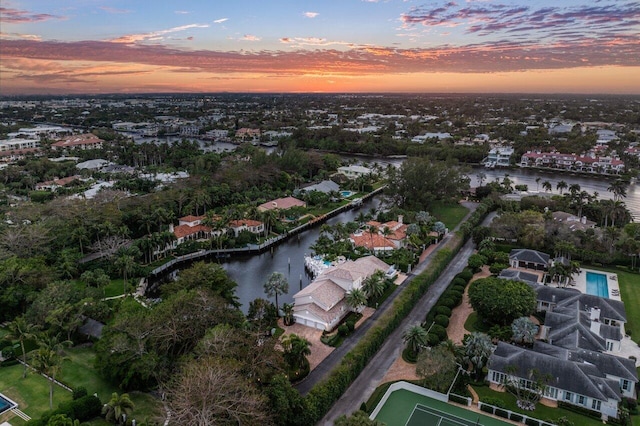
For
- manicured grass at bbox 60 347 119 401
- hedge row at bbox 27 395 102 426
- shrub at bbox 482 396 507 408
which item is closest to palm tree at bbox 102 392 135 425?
hedge row at bbox 27 395 102 426

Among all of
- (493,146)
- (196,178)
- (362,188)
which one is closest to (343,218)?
(362,188)

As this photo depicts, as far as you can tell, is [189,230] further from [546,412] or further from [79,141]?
[79,141]

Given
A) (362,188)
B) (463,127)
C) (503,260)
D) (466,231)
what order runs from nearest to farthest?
(503,260) < (466,231) < (362,188) < (463,127)

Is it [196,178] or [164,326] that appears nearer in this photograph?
[164,326]

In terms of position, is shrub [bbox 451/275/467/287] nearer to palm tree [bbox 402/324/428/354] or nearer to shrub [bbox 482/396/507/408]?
palm tree [bbox 402/324/428/354]

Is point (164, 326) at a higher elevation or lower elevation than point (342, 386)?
higher

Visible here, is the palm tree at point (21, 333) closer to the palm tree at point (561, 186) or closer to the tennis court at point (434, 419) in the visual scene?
the tennis court at point (434, 419)

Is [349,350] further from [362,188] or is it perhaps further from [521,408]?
[362,188]
